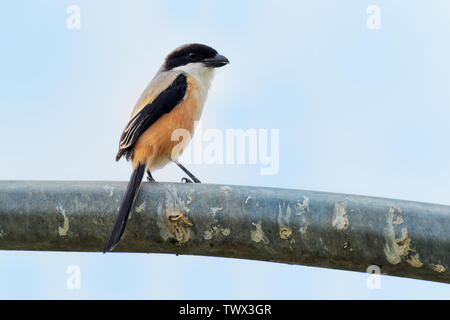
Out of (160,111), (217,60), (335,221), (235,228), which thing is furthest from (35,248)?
(217,60)

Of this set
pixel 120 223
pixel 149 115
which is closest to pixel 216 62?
pixel 149 115

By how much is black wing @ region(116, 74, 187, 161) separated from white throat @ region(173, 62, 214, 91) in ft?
1.10

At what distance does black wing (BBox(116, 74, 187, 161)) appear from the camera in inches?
185

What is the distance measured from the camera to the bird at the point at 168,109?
4703mm

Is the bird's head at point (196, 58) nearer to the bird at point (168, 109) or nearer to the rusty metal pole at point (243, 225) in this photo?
the bird at point (168, 109)

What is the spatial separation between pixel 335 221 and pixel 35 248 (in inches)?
41.2

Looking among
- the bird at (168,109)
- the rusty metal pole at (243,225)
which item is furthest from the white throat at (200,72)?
the rusty metal pole at (243,225)

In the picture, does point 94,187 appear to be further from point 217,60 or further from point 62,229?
point 217,60

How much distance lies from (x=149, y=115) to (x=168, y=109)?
170mm

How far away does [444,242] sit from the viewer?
6.93ft

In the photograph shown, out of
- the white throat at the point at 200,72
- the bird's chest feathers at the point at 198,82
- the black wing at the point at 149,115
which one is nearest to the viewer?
the black wing at the point at 149,115

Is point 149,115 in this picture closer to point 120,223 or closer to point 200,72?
point 200,72

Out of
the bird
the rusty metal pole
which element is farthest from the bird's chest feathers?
the rusty metal pole

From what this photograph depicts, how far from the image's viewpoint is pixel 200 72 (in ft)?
18.2
